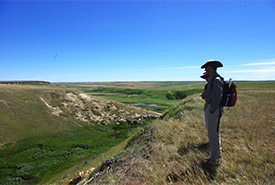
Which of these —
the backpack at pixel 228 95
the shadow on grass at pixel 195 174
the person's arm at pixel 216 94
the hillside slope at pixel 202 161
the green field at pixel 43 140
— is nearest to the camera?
the hillside slope at pixel 202 161

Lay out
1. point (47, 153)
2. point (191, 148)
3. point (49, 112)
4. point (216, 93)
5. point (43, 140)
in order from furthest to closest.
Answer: point (49, 112) < point (43, 140) < point (47, 153) < point (191, 148) < point (216, 93)

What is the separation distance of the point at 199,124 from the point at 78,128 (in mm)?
27805

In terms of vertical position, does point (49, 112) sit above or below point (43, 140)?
above

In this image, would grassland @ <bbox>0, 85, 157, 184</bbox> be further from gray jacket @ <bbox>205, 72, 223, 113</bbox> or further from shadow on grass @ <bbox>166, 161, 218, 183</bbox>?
gray jacket @ <bbox>205, 72, 223, 113</bbox>

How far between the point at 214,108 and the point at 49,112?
32413 mm

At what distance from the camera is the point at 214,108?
3.70m

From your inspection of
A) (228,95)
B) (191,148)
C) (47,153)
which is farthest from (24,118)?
(228,95)

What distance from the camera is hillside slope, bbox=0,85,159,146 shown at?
2308 centimetres

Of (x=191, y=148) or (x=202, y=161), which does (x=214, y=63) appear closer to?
(x=202, y=161)

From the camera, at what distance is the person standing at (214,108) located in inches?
144

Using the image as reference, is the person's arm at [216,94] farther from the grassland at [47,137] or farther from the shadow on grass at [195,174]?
the grassland at [47,137]

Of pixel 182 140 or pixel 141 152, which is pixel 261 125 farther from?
pixel 141 152

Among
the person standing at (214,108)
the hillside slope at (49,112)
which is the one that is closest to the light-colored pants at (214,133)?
the person standing at (214,108)

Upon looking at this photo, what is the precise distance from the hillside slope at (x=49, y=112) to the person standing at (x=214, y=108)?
26.4m
